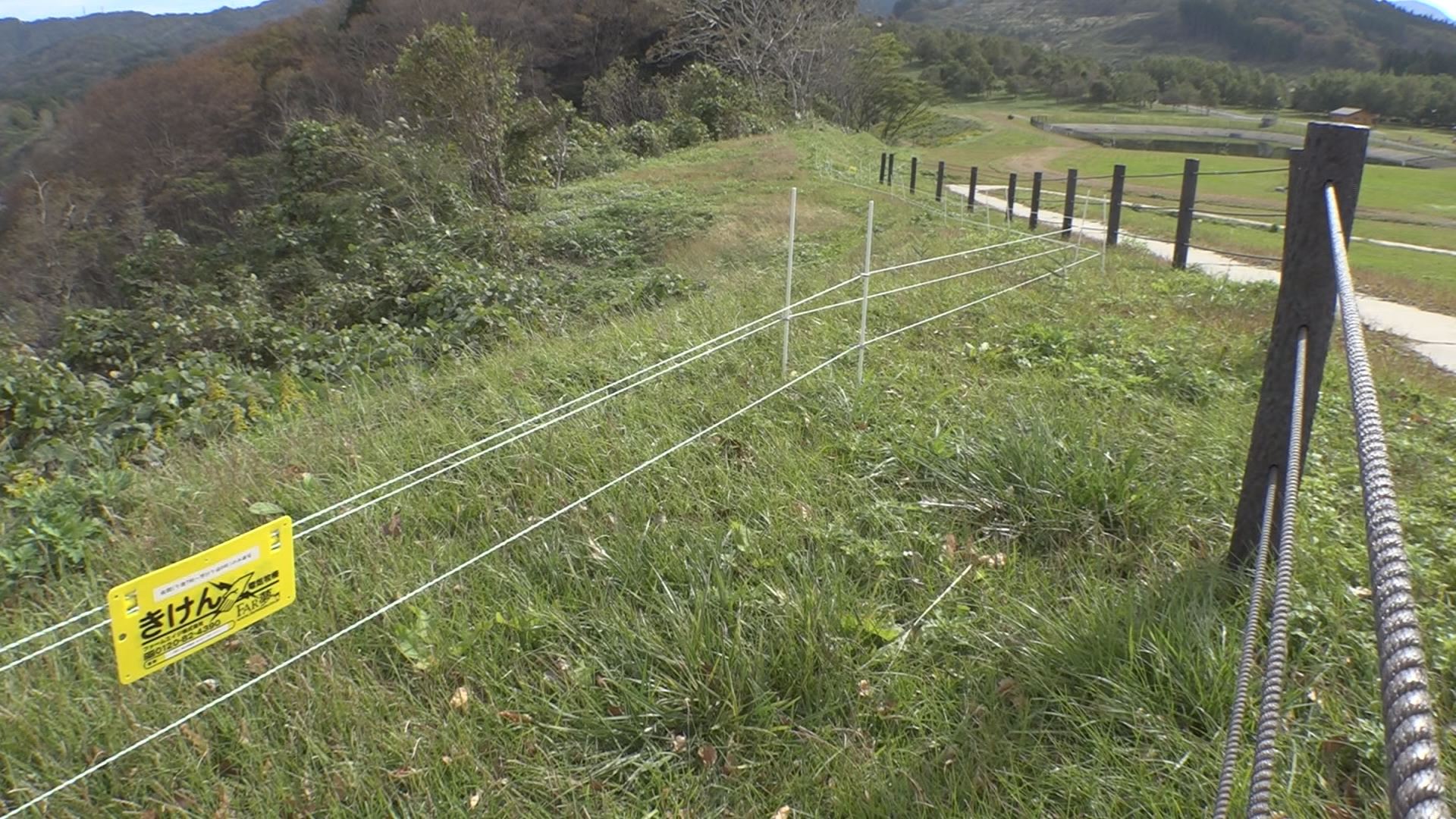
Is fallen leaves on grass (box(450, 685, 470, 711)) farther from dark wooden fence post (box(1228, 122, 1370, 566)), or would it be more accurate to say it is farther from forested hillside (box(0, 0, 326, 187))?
forested hillside (box(0, 0, 326, 187))

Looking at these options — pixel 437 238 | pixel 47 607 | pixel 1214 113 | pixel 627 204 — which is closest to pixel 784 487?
pixel 47 607

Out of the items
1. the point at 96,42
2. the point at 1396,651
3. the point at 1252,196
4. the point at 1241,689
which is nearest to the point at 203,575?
the point at 1396,651

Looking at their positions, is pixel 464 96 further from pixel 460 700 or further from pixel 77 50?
pixel 77 50

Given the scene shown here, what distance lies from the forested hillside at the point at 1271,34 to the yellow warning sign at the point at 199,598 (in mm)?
115752

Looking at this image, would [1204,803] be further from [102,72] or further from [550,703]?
[102,72]

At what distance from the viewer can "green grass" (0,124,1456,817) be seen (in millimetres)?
2133

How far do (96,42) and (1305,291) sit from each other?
16770 centimetres

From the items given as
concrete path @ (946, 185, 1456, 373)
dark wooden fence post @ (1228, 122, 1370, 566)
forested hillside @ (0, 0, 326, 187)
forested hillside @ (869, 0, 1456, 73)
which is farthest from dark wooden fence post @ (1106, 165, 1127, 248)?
forested hillside @ (869, 0, 1456, 73)

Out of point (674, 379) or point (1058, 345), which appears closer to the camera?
point (674, 379)

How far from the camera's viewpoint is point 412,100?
1647 centimetres

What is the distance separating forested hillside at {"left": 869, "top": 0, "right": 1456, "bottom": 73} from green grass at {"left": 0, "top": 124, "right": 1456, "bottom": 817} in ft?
372

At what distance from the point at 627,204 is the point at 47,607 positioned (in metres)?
13.0

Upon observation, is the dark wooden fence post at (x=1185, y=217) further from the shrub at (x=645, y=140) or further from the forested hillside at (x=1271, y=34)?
the forested hillside at (x=1271, y=34)

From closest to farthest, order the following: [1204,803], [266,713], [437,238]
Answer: [1204,803] → [266,713] → [437,238]
